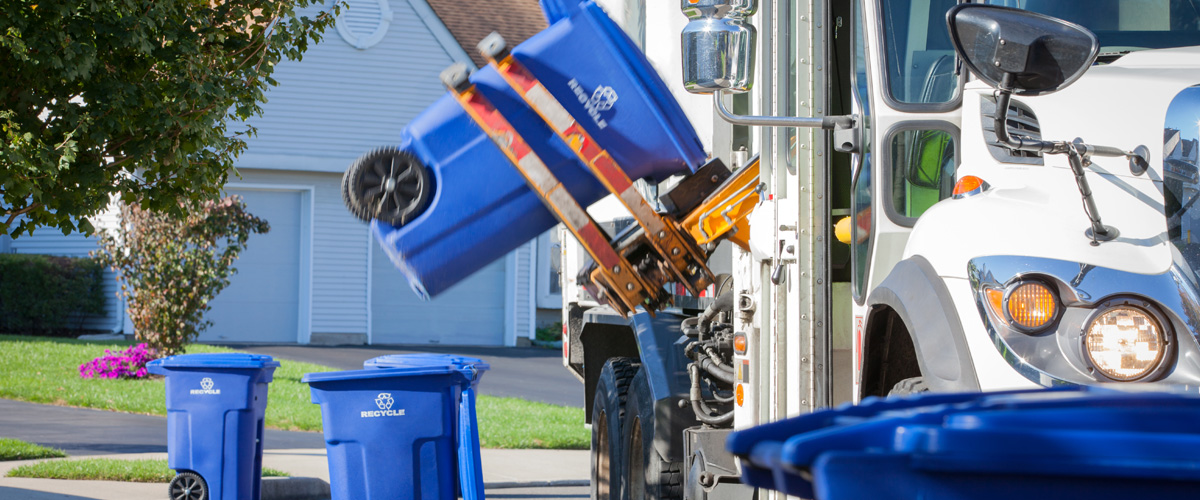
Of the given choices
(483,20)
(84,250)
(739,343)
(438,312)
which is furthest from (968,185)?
(84,250)

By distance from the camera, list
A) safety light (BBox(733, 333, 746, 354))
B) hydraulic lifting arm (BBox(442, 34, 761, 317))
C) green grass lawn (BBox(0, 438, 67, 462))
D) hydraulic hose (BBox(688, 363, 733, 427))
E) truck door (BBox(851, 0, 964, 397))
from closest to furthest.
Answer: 1. truck door (BBox(851, 0, 964, 397))
2. safety light (BBox(733, 333, 746, 354))
3. hydraulic lifting arm (BBox(442, 34, 761, 317))
4. hydraulic hose (BBox(688, 363, 733, 427))
5. green grass lawn (BBox(0, 438, 67, 462))

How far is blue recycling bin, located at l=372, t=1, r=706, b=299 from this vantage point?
4.68 m

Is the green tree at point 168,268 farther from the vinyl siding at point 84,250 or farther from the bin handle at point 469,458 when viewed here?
the bin handle at point 469,458

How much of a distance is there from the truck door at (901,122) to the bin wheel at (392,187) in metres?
1.80

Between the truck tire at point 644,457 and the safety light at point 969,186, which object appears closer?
the safety light at point 969,186

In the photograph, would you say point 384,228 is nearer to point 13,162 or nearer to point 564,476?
point 13,162

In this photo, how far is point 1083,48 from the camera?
8.55 feet

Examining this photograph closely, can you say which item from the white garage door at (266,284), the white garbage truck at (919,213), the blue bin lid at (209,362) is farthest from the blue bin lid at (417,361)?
the white garage door at (266,284)

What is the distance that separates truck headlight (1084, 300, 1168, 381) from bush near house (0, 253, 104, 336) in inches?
804

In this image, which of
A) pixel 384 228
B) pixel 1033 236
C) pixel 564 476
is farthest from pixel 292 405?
pixel 1033 236

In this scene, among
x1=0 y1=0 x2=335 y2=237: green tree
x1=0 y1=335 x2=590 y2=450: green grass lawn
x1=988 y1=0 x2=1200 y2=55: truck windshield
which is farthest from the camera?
Answer: x1=0 y1=335 x2=590 y2=450: green grass lawn

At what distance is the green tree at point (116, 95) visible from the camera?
241 inches

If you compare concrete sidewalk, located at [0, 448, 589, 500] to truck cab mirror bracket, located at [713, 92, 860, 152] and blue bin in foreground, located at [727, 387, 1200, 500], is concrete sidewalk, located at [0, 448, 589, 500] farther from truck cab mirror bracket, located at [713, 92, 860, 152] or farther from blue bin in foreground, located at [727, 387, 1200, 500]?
blue bin in foreground, located at [727, 387, 1200, 500]

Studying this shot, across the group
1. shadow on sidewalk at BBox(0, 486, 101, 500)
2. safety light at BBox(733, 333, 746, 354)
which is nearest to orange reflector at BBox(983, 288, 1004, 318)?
safety light at BBox(733, 333, 746, 354)
